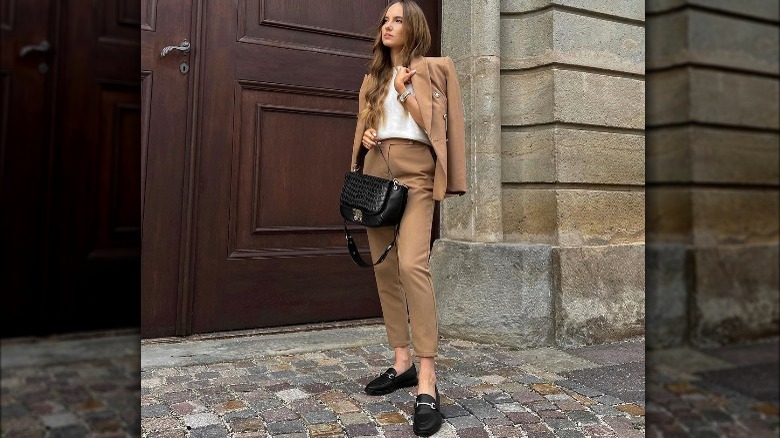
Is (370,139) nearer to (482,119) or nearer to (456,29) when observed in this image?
(482,119)

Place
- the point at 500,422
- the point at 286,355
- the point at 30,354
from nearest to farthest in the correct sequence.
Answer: the point at 30,354
the point at 500,422
the point at 286,355

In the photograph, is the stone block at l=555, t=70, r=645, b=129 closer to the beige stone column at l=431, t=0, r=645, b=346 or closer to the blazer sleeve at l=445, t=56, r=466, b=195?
the beige stone column at l=431, t=0, r=645, b=346

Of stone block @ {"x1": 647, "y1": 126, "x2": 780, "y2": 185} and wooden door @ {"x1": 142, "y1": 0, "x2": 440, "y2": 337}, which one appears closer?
stone block @ {"x1": 647, "y1": 126, "x2": 780, "y2": 185}

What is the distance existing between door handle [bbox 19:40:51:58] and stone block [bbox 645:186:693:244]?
85 centimetres

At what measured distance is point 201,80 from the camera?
12.5 feet

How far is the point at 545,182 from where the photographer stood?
4051 mm

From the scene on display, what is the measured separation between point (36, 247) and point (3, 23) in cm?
31

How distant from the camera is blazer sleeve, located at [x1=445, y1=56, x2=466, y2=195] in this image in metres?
2.67

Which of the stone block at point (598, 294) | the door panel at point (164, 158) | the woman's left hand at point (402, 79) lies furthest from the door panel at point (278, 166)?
the woman's left hand at point (402, 79)

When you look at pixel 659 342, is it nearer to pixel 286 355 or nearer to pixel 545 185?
pixel 286 355

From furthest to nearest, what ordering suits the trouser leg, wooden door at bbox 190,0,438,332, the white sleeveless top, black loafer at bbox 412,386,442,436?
wooden door at bbox 190,0,438,332
the trouser leg
the white sleeveless top
black loafer at bbox 412,386,442,436

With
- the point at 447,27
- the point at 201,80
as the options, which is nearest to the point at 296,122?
the point at 201,80

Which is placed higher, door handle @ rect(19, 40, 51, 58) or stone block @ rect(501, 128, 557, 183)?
stone block @ rect(501, 128, 557, 183)

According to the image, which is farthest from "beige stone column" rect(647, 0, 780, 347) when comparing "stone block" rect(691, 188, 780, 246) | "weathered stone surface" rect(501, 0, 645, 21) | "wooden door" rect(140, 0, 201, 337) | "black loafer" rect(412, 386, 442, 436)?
"weathered stone surface" rect(501, 0, 645, 21)
